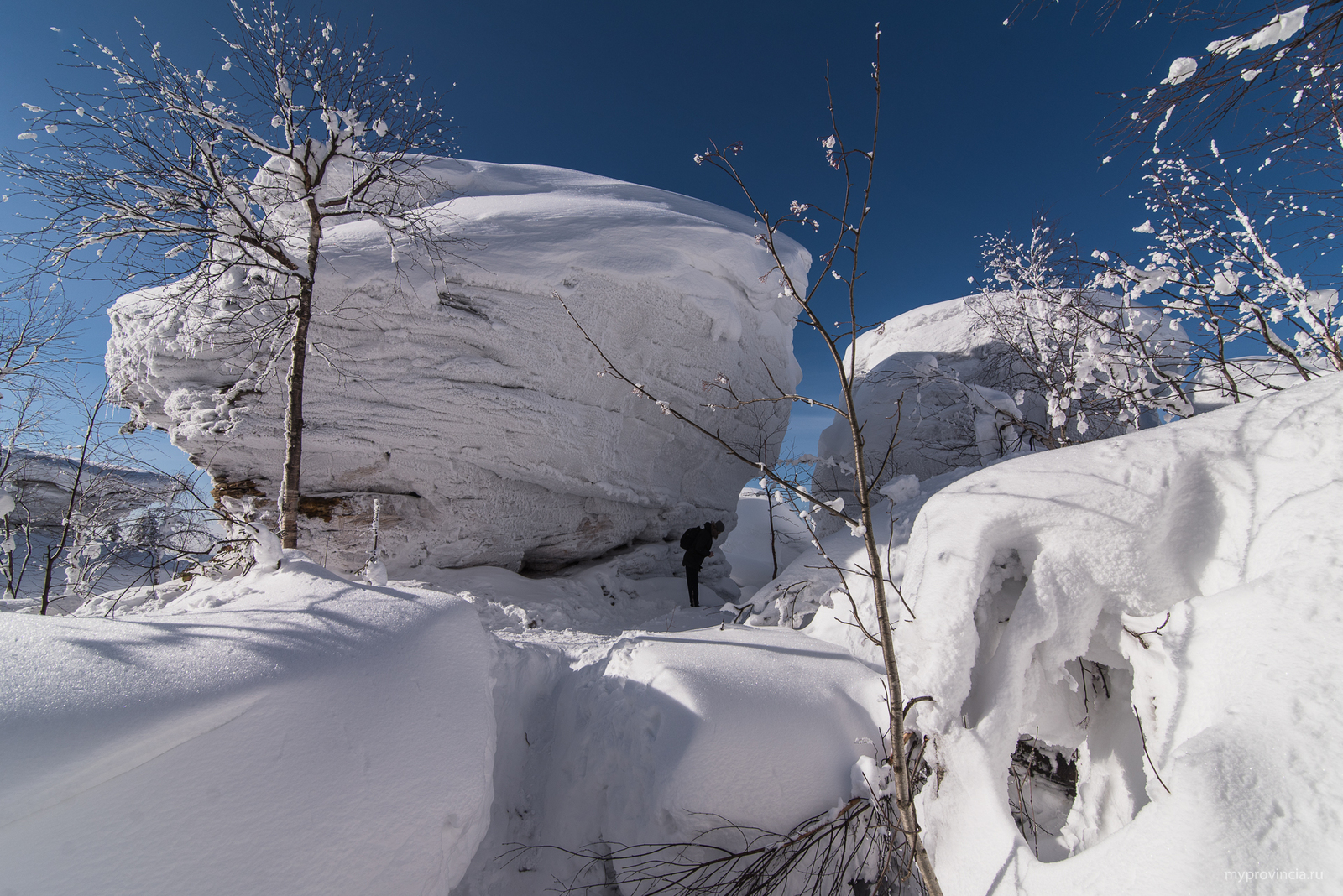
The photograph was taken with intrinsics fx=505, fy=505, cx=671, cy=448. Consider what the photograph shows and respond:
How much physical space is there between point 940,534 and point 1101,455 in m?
0.64

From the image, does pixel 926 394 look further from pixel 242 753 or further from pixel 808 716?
pixel 242 753

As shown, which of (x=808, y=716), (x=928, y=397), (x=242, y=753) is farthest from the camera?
(x=928, y=397)

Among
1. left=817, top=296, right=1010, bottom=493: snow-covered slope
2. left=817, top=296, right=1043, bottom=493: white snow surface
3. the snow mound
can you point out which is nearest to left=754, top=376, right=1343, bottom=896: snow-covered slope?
the snow mound

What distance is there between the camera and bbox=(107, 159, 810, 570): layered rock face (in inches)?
241

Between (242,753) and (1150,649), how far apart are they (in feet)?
9.74

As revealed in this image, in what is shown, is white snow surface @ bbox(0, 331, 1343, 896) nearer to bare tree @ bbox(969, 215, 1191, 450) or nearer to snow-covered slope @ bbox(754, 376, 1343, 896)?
snow-covered slope @ bbox(754, 376, 1343, 896)

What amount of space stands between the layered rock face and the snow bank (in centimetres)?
410

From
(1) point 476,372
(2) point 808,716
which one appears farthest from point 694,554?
(2) point 808,716

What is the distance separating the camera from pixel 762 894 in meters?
2.27

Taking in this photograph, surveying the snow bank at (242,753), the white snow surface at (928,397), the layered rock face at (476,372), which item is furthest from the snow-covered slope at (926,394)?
the snow bank at (242,753)

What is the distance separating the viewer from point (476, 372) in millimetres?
6828

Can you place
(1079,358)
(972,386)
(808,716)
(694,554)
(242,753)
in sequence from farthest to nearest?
(972,386), (694,554), (1079,358), (808,716), (242,753)

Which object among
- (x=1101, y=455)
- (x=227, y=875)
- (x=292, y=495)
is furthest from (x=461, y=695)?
(x=292, y=495)

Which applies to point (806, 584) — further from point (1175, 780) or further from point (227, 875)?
point (227, 875)
